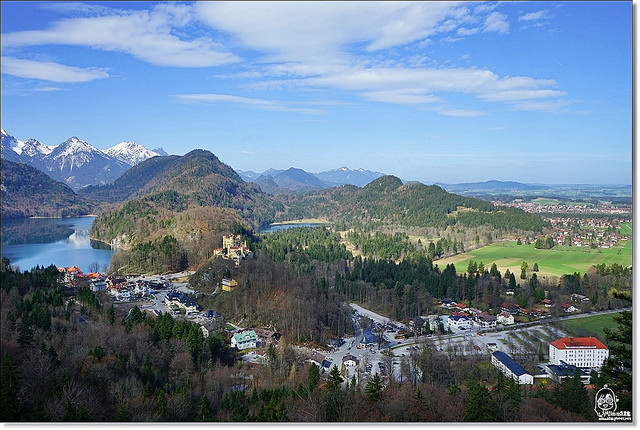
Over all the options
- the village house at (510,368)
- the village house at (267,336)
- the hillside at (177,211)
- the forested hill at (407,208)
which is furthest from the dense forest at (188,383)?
the forested hill at (407,208)

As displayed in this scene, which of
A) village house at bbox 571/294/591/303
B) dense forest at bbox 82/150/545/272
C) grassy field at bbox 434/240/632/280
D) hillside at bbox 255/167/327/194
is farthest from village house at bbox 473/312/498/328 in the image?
hillside at bbox 255/167/327/194

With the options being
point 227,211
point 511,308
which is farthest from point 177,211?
point 511,308

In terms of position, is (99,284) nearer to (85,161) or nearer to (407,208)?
(407,208)

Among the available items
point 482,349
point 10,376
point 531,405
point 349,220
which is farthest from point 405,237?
point 10,376

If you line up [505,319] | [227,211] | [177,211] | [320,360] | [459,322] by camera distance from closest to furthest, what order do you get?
[320,360] < [459,322] < [505,319] < [227,211] < [177,211]

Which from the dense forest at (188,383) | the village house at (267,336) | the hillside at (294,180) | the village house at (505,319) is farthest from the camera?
the hillside at (294,180)

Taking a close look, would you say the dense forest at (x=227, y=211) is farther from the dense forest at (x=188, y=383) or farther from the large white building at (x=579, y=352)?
the large white building at (x=579, y=352)
